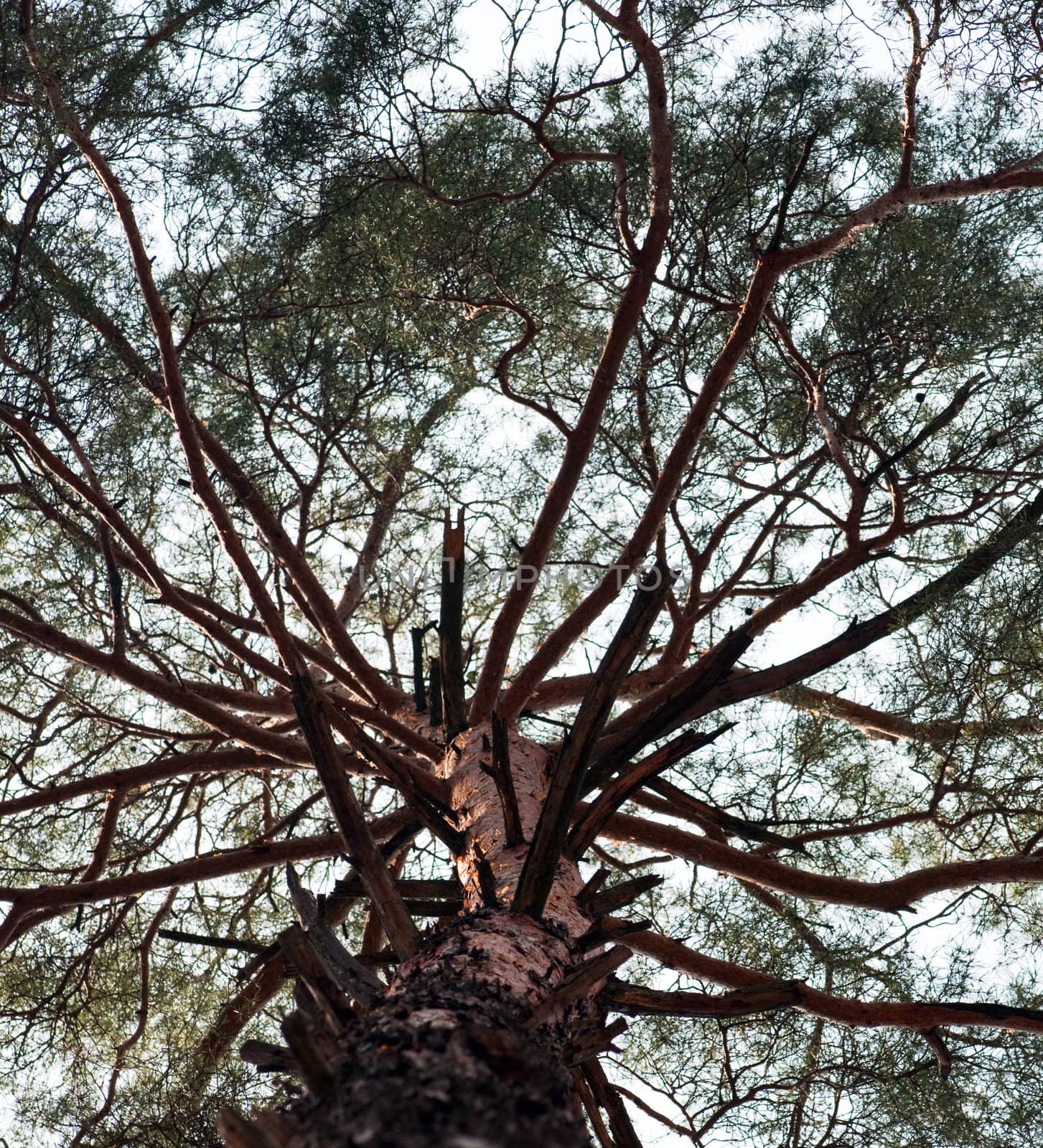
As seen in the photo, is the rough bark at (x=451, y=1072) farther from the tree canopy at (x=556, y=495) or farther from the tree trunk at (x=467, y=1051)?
the tree canopy at (x=556, y=495)

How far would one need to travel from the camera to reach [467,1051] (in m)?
1.12

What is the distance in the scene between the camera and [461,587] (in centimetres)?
295

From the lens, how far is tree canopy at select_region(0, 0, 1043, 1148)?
2863mm

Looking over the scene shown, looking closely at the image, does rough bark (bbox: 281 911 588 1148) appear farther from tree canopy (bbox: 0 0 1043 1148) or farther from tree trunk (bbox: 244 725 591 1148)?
tree canopy (bbox: 0 0 1043 1148)

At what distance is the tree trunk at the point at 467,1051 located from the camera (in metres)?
0.93

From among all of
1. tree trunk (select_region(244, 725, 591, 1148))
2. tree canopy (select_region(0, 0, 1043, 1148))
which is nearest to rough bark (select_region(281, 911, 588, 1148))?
tree trunk (select_region(244, 725, 591, 1148))

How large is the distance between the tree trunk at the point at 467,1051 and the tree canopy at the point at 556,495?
65 centimetres

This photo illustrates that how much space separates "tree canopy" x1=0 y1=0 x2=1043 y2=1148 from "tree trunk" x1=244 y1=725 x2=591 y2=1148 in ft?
2.14

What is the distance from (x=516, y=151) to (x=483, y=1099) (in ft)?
12.2

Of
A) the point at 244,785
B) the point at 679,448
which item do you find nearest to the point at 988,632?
the point at 679,448

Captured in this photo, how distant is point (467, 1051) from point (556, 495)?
2098mm

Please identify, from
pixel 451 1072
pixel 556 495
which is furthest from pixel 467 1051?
pixel 556 495

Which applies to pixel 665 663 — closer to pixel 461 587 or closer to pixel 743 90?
pixel 461 587

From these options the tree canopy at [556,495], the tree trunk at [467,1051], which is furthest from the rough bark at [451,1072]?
the tree canopy at [556,495]
